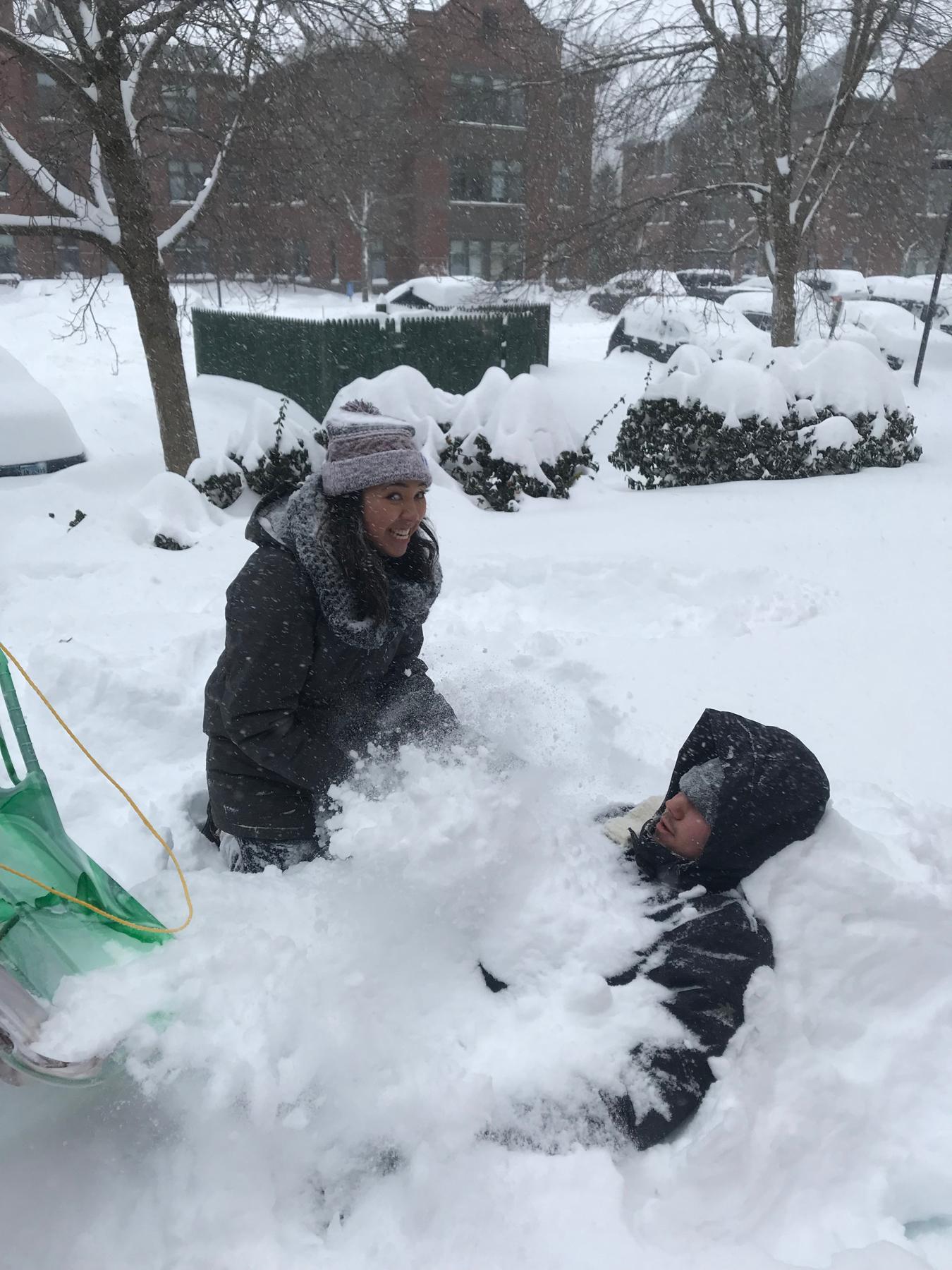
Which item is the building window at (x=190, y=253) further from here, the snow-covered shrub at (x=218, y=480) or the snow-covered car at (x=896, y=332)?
the snow-covered car at (x=896, y=332)

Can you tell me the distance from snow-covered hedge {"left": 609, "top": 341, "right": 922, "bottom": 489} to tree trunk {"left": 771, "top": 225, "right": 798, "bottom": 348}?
3069 mm

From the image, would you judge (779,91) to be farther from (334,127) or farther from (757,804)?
(757,804)

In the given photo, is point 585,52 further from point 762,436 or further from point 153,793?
point 153,793

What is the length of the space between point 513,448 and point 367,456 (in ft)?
17.6

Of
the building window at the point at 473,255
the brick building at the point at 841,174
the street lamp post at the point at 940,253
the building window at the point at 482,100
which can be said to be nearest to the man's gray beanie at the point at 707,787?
the brick building at the point at 841,174

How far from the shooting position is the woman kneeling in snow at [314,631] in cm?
222

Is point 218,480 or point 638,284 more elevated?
point 638,284

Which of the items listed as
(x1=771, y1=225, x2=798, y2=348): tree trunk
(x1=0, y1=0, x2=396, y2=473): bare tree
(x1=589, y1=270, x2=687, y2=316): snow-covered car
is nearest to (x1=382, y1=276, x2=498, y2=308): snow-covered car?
(x1=589, y1=270, x2=687, y2=316): snow-covered car

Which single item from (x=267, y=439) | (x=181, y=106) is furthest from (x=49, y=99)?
(x=267, y=439)

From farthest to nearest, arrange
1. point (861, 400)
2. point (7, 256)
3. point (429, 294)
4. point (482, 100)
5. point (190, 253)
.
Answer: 1. point (7, 256)
2. point (429, 294)
3. point (482, 100)
4. point (190, 253)
5. point (861, 400)

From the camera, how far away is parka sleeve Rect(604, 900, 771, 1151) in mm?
1828

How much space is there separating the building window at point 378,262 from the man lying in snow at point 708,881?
3619 cm

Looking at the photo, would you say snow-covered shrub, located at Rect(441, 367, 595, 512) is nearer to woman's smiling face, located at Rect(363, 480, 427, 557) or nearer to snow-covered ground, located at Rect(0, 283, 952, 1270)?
snow-covered ground, located at Rect(0, 283, 952, 1270)

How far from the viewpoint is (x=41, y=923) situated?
1.64m
